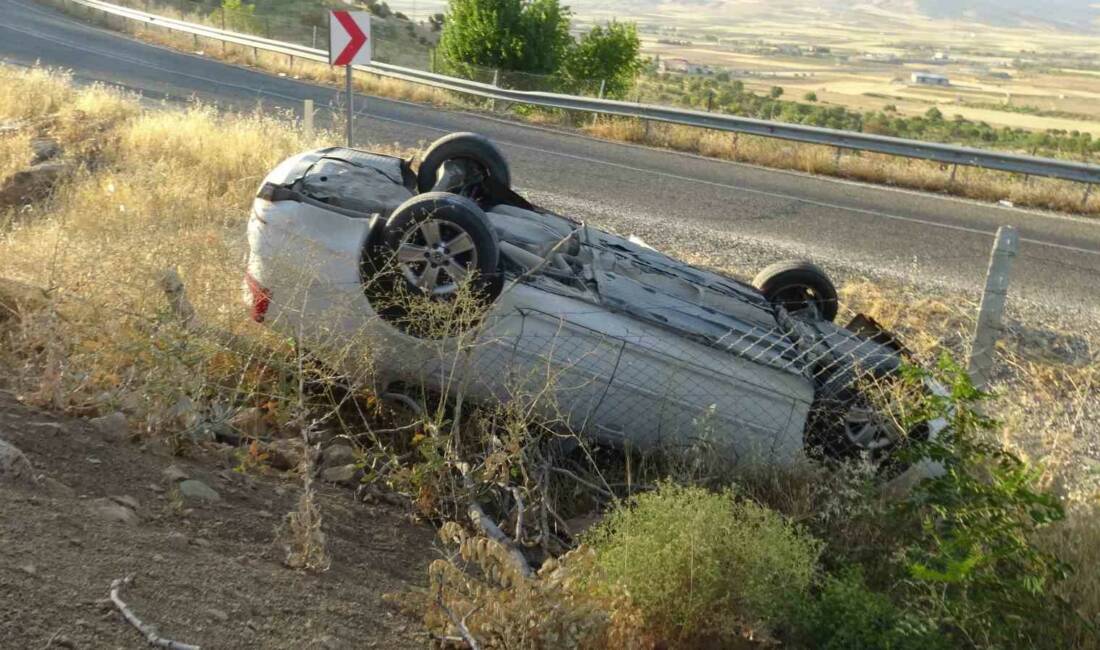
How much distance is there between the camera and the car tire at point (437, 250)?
17.8 ft

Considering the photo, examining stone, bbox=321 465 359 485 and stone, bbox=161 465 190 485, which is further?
stone, bbox=321 465 359 485

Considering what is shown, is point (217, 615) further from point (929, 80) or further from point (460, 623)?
point (929, 80)

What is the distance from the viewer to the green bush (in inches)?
154

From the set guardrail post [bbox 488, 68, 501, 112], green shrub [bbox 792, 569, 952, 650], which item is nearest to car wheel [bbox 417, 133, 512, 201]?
green shrub [bbox 792, 569, 952, 650]

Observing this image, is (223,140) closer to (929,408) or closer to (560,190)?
(560,190)

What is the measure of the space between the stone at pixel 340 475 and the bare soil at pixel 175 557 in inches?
11.4

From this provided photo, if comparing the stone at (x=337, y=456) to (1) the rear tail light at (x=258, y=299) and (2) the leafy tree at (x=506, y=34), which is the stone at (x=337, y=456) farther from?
(2) the leafy tree at (x=506, y=34)

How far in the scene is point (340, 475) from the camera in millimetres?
5324

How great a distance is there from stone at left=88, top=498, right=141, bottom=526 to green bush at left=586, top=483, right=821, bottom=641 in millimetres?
1716

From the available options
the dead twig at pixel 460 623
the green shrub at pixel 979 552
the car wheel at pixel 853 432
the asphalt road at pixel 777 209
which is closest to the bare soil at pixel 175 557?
the dead twig at pixel 460 623

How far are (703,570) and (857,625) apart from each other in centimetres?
62

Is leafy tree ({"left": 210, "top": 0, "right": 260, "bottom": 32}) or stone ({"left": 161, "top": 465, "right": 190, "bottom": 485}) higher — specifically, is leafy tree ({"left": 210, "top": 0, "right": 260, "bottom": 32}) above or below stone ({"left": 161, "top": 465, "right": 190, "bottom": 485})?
above

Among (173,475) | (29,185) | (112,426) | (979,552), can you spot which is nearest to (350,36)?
(29,185)

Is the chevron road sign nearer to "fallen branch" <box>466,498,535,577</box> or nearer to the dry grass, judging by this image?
the dry grass
